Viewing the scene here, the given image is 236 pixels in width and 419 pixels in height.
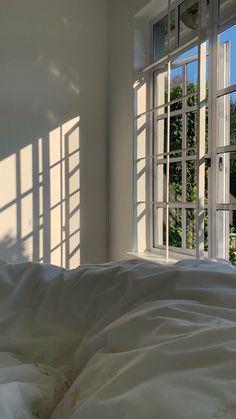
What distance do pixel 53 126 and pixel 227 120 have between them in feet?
5.15

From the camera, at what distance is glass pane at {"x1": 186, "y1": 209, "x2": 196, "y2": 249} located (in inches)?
111

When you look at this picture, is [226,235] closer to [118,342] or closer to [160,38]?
[160,38]

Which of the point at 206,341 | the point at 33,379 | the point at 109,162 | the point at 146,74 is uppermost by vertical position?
the point at 146,74

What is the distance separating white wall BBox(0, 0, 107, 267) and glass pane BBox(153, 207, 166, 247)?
603mm

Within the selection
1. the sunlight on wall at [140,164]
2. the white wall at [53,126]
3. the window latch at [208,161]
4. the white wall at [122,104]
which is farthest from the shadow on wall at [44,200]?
the window latch at [208,161]

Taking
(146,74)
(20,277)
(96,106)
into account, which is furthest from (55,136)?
(20,277)

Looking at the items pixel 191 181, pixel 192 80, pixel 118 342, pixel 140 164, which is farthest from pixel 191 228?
pixel 118 342

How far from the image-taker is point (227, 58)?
2510 mm

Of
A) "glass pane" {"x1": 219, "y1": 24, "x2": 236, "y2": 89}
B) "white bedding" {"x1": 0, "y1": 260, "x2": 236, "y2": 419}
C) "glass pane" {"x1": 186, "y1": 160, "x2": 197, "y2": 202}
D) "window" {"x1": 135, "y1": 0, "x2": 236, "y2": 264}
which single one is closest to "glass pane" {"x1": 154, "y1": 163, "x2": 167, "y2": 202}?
"window" {"x1": 135, "y1": 0, "x2": 236, "y2": 264}

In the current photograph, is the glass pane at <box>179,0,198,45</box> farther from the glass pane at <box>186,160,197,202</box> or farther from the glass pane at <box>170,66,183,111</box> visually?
the glass pane at <box>186,160,197,202</box>

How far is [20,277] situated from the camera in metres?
1.15

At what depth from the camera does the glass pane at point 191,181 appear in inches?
111

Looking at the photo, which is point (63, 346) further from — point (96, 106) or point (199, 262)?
point (96, 106)

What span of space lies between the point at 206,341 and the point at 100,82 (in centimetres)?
338
